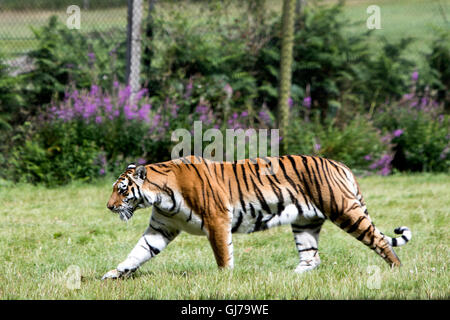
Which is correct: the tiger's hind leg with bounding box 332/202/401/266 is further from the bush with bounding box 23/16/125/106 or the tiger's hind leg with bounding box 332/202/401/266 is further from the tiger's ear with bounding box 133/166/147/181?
the bush with bounding box 23/16/125/106

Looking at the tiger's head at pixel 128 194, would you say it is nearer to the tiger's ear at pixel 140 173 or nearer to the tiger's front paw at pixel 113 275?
the tiger's ear at pixel 140 173

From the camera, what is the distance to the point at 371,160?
11.2 m

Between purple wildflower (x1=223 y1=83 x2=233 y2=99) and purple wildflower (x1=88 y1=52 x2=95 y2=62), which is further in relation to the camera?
purple wildflower (x1=223 y1=83 x2=233 y2=99)

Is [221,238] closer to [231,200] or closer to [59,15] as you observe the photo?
[231,200]

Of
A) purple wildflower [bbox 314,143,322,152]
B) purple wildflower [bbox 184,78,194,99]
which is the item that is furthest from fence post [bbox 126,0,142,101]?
purple wildflower [bbox 314,143,322,152]

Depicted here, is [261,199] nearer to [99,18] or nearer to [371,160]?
[371,160]

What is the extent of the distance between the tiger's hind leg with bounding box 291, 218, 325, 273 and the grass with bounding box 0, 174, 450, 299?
15 cm

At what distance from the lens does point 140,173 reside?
5102mm

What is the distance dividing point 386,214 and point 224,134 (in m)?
3.34

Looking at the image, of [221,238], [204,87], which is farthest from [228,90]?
[221,238]

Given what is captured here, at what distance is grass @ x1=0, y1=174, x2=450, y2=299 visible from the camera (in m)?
4.62

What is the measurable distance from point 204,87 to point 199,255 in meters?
5.42

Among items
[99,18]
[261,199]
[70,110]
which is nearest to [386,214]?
[261,199]

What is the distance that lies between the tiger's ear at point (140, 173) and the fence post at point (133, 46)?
597 cm
